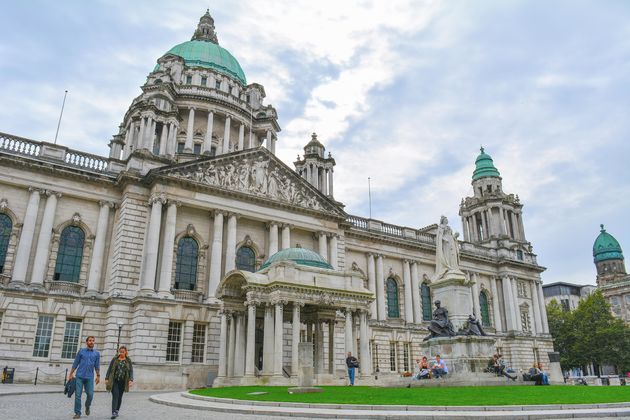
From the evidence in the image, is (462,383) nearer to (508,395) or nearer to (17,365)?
(508,395)

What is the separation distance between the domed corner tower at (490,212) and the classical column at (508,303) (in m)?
5.05

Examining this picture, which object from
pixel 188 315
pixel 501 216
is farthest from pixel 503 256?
pixel 188 315

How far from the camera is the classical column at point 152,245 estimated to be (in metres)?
31.2

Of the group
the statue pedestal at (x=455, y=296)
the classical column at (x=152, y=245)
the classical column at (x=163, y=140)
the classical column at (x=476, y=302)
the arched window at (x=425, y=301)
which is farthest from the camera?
the classical column at (x=476, y=302)

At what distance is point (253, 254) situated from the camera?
38.1 metres

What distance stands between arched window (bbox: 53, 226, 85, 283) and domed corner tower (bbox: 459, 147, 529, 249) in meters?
47.8

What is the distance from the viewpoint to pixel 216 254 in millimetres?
34719

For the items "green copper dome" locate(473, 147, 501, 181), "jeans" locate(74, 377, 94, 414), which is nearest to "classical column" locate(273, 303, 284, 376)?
"jeans" locate(74, 377, 94, 414)

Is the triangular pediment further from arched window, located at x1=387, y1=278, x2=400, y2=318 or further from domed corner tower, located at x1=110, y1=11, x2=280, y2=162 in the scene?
arched window, located at x1=387, y1=278, x2=400, y2=318

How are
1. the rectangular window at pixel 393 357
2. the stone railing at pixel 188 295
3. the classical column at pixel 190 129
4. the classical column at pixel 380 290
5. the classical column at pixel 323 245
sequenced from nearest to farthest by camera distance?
the stone railing at pixel 188 295
the classical column at pixel 323 245
the rectangular window at pixel 393 357
the classical column at pixel 380 290
the classical column at pixel 190 129

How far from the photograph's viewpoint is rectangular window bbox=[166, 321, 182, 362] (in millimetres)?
31281

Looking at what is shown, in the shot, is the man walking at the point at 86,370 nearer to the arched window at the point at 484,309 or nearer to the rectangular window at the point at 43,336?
the rectangular window at the point at 43,336

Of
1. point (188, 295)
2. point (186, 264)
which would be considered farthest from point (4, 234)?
point (188, 295)

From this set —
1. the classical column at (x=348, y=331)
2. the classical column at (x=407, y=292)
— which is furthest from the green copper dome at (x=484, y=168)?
the classical column at (x=348, y=331)
